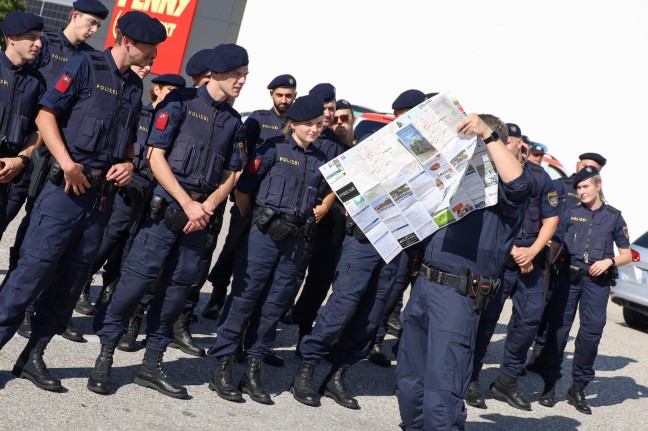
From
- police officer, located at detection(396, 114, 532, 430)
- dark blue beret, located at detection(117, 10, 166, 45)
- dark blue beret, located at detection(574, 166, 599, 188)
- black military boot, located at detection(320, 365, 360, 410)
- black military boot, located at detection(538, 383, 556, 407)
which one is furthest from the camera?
dark blue beret, located at detection(574, 166, 599, 188)

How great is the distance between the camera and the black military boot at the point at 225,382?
18.6 feet

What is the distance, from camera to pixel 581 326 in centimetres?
763

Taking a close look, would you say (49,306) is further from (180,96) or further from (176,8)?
(176,8)

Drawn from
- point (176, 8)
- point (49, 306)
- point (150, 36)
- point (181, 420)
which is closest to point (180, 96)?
point (150, 36)

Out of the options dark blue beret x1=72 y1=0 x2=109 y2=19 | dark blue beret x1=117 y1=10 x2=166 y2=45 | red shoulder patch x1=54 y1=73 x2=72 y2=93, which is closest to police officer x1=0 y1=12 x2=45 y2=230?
dark blue beret x1=72 y1=0 x2=109 y2=19

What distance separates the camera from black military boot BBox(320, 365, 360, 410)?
20.5ft

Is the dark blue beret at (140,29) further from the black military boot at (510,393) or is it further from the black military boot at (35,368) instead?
the black military boot at (510,393)

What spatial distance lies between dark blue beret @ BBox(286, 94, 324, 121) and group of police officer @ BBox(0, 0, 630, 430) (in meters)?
0.02

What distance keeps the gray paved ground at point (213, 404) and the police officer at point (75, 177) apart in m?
0.31

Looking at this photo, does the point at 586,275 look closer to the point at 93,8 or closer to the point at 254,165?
the point at 254,165

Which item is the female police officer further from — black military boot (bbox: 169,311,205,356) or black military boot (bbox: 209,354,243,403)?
black military boot (bbox: 169,311,205,356)

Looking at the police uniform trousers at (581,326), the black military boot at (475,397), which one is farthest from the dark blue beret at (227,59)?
the police uniform trousers at (581,326)

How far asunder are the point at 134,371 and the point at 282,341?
2.02m

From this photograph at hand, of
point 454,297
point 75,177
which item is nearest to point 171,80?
point 75,177
